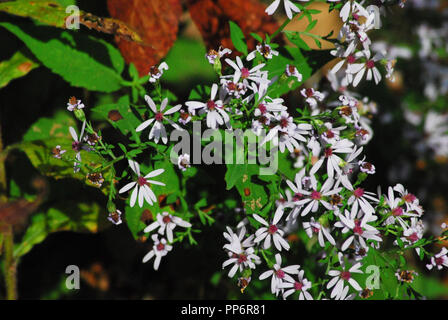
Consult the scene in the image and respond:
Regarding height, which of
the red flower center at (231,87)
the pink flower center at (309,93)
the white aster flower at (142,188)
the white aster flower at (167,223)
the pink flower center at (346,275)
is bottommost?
the pink flower center at (346,275)

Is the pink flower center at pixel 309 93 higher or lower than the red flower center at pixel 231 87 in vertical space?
higher

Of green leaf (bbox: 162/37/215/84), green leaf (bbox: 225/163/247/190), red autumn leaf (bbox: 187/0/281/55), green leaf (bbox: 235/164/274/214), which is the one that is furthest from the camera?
green leaf (bbox: 162/37/215/84)

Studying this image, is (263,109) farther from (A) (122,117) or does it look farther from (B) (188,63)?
(B) (188,63)

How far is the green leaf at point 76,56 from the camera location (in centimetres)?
133

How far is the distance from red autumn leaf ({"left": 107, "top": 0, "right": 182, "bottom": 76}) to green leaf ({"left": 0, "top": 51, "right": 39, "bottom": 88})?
0.94ft

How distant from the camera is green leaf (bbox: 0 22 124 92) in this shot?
4.36ft

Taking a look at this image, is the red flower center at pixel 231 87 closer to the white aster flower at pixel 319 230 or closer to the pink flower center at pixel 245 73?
the pink flower center at pixel 245 73

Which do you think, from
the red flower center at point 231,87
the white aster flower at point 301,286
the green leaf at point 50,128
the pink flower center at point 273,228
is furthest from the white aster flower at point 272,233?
the green leaf at point 50,128

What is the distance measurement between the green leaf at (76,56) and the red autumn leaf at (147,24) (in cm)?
5

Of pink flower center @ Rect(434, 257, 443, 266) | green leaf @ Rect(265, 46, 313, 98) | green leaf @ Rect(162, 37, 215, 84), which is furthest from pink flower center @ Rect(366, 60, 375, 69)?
green leaf @ Rect(162, 37, 215, 84)

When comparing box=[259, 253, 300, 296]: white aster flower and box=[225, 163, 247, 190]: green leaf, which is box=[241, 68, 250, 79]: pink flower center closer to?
box=[225, 163, 247, 190]: green leaf

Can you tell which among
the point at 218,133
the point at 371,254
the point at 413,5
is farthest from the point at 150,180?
the point at 413,5
